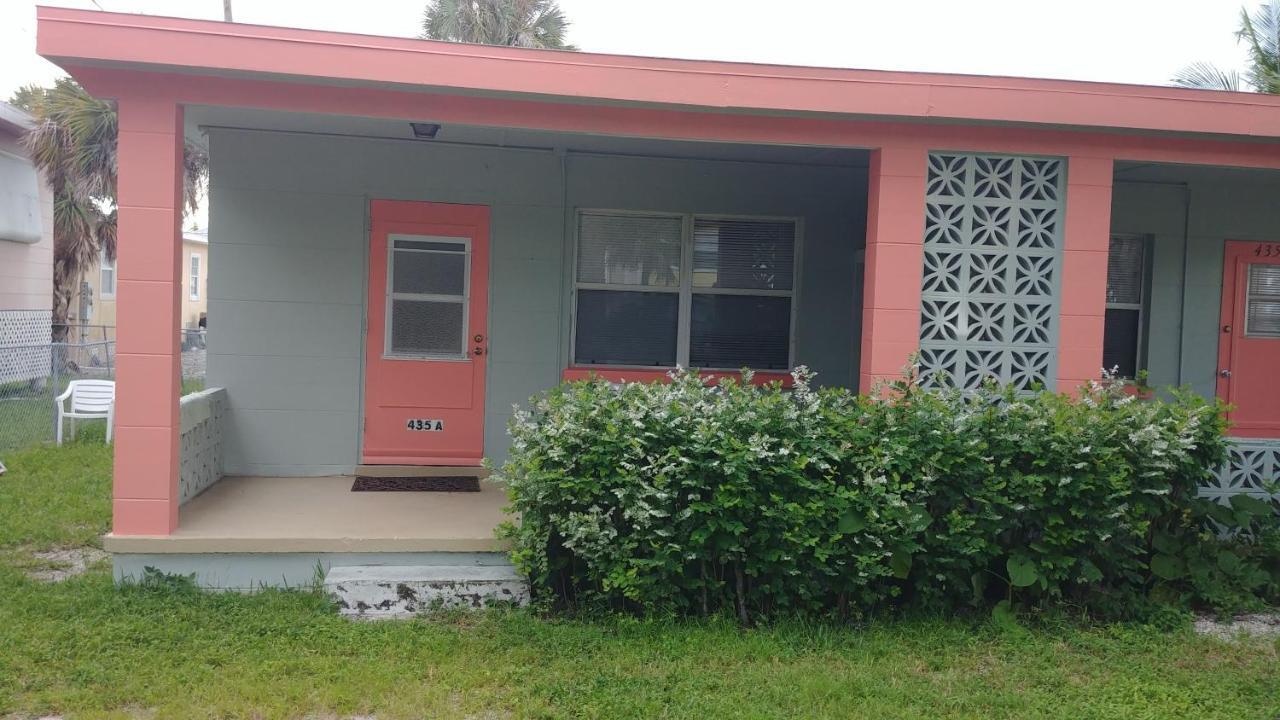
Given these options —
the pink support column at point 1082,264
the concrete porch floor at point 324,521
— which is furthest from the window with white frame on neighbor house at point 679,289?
the pink support column at point 1082,264

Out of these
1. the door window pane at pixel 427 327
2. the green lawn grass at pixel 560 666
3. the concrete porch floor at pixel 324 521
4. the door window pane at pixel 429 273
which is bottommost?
the green lawn grass at pixel 560 666

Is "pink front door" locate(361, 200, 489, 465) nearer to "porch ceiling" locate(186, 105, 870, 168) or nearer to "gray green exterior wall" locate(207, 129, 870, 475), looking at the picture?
"gray green exterior wall" locate(207, 129, 870, 475)

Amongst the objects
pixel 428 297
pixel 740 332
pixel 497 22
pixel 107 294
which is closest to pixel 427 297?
pixel 428 297

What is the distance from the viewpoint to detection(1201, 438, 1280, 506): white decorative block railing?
19.9 feet

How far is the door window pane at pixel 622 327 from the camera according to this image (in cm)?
788

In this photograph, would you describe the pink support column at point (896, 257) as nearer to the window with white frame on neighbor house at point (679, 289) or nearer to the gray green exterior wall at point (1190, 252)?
the window with white frame on neighbor house at point (679, 289)

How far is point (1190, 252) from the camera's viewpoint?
8.42 metres

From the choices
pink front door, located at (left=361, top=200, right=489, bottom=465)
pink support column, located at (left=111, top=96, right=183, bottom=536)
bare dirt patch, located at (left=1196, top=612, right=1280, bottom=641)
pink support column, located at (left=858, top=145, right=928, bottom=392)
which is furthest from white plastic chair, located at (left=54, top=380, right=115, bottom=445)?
bare dirt patch, located at (left=1196, top=612, right=1280, bottom=641)

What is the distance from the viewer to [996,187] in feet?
19.3

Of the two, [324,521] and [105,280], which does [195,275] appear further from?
[324,521]

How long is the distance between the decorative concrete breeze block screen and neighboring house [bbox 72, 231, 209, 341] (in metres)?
16.0

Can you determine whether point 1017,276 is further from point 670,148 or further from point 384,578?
point 384,578

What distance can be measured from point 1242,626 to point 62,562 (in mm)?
6905

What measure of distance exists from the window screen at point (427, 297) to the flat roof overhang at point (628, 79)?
2398mm
